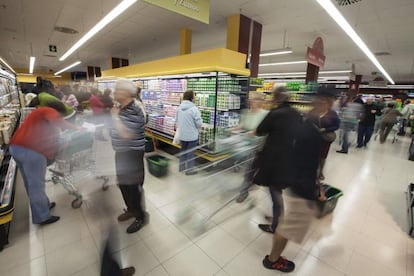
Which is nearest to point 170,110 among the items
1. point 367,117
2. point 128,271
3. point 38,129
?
point 38,129

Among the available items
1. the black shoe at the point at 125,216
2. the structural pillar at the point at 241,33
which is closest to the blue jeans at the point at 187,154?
the black shoe at the point at 125,216

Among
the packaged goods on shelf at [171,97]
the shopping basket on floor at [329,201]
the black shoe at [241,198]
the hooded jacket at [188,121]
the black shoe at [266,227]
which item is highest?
the packaged goods on shelf at [171,97]

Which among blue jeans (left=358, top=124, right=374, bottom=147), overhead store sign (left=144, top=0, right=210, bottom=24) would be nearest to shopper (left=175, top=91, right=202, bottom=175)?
overhead store sign (left=144, top=0, right=210, bottom=24)

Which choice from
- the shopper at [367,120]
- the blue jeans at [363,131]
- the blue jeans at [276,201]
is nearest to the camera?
the blue jeans at [276,201]

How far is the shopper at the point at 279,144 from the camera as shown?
1877 millimetres

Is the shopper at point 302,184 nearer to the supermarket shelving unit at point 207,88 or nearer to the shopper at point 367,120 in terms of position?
the supermarket shelving unit at point 207,88

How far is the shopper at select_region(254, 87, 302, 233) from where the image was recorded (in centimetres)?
188

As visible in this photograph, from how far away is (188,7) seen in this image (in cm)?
287

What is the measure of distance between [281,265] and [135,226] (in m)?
1.73

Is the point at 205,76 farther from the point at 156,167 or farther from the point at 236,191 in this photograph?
the point at 236,191

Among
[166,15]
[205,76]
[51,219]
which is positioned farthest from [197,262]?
[166,15]

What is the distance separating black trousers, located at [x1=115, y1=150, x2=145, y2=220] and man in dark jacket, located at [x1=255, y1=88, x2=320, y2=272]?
1.40m

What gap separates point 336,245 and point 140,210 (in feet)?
8.02

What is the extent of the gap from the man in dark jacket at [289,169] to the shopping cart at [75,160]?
2.47 m
